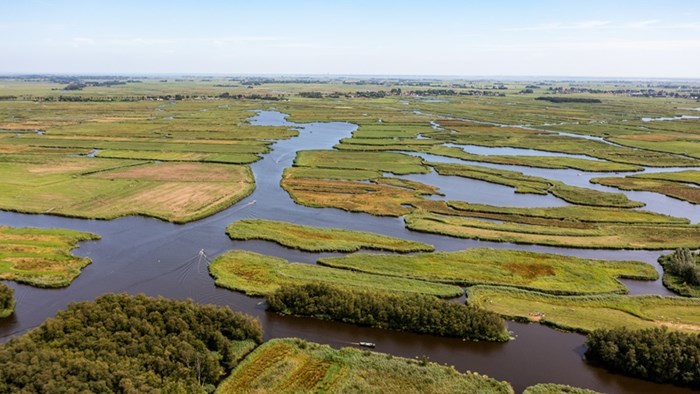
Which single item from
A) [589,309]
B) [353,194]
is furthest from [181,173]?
[589,309]

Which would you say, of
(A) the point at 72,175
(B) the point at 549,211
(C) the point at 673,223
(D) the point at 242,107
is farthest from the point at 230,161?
(D) the point at 242,107

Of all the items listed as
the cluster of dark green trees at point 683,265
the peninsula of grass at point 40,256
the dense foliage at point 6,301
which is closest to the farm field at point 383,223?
the dense foliage at point 6,301

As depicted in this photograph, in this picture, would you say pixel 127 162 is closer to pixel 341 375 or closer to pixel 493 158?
pixel 493 158

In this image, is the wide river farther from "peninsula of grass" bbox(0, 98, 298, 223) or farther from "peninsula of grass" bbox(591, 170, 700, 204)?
"peninsula of grass" bbox(0, 98, 298, 223)

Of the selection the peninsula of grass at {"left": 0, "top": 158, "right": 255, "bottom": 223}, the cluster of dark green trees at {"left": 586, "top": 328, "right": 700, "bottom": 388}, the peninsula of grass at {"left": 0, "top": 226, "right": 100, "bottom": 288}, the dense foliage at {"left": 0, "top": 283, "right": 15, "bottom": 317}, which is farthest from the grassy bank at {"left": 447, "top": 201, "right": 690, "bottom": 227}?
the dense foliage at {"left": 0, "top": 283, "right": 15, "bottom": 317}

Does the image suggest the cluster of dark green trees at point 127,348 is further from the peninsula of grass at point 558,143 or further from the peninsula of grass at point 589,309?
the peninsula of grass at point 558,143

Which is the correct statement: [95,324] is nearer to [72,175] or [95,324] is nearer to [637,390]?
[637,390]
